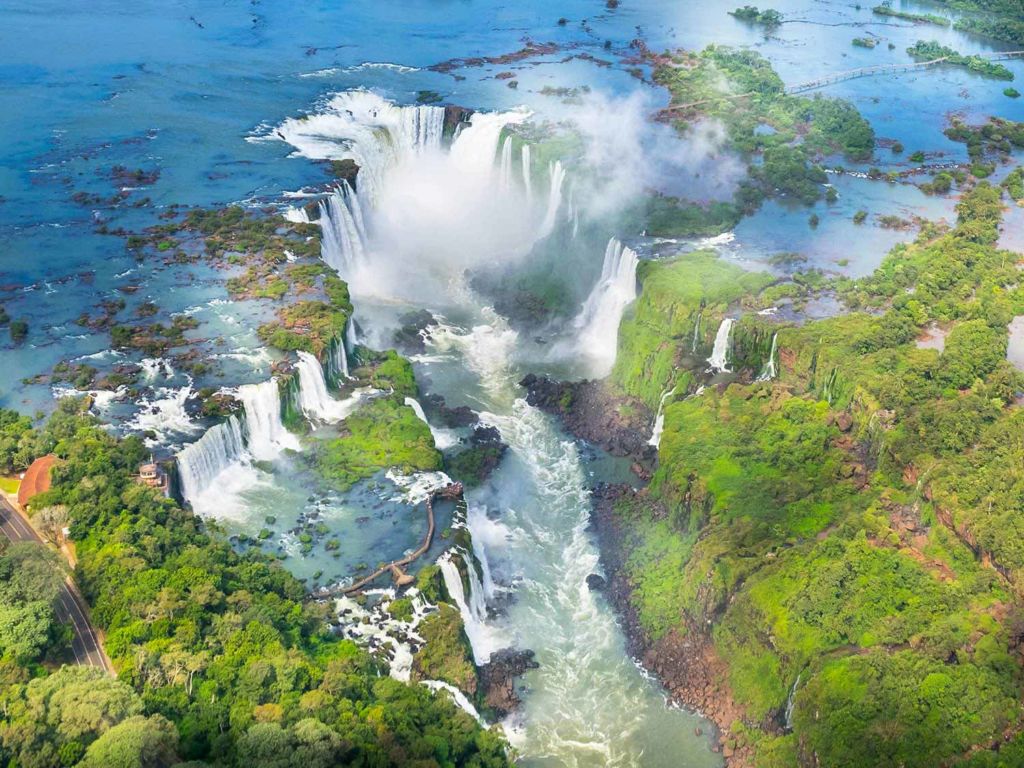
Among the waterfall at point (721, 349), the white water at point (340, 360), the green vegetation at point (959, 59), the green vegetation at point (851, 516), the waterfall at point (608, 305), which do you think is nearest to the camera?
the green vegetation at point (851, 516)

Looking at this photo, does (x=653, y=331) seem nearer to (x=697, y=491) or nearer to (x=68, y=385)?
(x=697, y=491)

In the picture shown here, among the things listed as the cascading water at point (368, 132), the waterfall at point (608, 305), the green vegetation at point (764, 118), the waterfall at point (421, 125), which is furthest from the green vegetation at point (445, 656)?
the waterfall at point (421, 125)

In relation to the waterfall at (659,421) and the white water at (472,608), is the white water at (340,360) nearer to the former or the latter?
the white water at (472,608)

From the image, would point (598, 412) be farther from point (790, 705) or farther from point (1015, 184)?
point (1015, 184)

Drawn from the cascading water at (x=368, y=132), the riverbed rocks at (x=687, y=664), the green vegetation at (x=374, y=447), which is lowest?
the riverbed rocks at (x=687, y=664)

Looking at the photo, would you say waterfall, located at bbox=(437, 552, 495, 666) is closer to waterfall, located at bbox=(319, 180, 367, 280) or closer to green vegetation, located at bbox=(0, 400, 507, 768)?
green vegetation, located at bbox=(0, 400, 507, 768)

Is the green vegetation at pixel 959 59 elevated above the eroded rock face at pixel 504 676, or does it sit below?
above

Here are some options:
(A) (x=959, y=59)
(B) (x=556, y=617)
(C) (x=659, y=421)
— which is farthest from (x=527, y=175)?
(A) (x=959, y=59)
